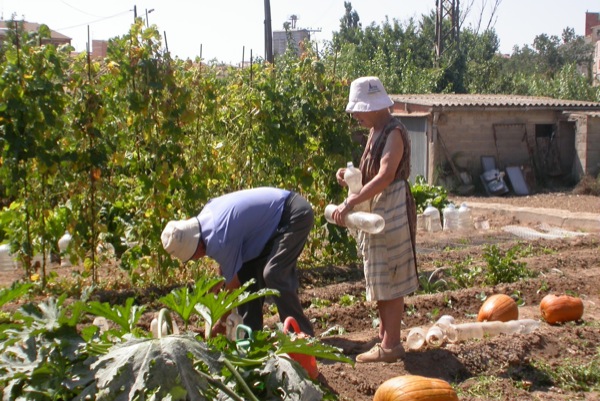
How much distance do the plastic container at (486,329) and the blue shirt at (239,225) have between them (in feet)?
5.09

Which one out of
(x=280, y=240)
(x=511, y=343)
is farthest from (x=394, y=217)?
(x=511, y=343)

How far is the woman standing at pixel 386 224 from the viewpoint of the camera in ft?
18.0

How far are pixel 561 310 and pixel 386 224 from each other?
2050 mm

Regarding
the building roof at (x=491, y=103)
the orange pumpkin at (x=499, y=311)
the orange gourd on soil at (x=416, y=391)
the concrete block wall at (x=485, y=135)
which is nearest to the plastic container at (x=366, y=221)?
the orange gourd on soil at (x=416, y=391)

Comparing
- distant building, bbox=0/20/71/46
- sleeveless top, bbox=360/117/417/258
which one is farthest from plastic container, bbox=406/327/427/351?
distant building, bbox=0/20/71/46

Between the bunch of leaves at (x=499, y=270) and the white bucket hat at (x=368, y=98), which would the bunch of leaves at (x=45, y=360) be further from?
the bunch of leaves at (x=499, y=270)

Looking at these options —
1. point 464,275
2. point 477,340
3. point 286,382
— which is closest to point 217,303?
point 286,382

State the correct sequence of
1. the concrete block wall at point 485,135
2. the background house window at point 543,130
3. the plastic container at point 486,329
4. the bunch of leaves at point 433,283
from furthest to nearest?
the background house window at point 543,130
the concrete block wall at point 485,135
the bunch of leaves at point 433,283
the plastic container at point 486,329

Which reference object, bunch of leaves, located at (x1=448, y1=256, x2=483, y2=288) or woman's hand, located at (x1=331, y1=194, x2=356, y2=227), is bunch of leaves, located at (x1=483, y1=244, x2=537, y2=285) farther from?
woman's hand, located at (x1=331, y1=194, x2=356, y2=227)

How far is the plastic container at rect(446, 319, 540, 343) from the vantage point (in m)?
6.02

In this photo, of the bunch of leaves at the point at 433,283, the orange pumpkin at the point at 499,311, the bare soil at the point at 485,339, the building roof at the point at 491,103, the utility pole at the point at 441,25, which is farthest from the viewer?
the utility pole at the point at 441,25

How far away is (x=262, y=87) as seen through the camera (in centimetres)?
930

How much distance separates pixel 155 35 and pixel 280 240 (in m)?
3.42

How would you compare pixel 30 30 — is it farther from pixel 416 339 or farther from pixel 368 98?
pixel 416 339
